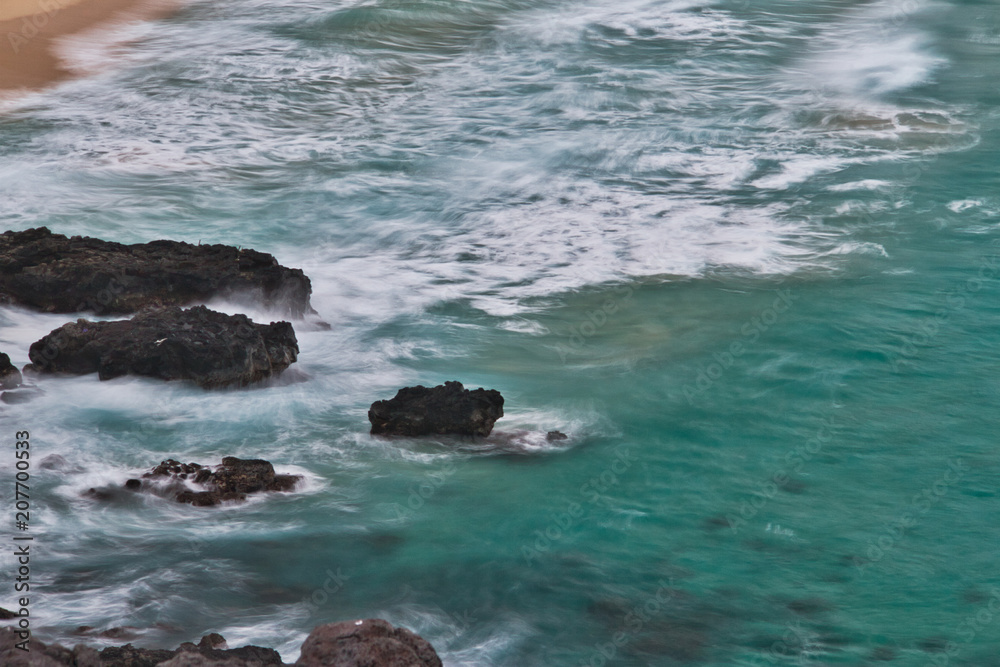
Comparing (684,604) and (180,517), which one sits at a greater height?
(180,517)

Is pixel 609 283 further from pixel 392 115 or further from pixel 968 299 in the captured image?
pixel 392 115

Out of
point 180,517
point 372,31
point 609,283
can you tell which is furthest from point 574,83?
point 180,517

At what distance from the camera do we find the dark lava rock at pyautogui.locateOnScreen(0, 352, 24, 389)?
759 centimetres

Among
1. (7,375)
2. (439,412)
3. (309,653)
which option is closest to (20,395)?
(7,375)

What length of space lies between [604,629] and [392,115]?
11.4 metres

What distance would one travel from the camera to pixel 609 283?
10758 mm
